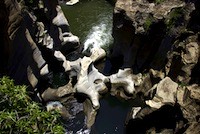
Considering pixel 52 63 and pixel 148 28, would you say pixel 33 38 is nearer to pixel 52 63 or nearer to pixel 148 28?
pixel 52 63

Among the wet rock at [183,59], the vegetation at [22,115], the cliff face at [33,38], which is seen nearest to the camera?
the vegetation at [22,115]

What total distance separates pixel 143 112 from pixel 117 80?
21.3 ft

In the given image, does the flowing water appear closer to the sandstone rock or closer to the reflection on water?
the reflection on water

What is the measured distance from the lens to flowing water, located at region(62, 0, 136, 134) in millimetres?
27562

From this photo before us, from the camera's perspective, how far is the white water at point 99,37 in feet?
119

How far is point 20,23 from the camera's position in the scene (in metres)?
22.8

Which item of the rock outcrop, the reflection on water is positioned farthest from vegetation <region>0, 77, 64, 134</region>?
the reflection on water

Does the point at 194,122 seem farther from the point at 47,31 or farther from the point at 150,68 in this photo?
the point at 47,31

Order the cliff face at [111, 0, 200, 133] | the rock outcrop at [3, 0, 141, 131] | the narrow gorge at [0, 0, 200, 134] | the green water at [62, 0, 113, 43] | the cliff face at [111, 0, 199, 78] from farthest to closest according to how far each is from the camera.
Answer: the green water at [62, 0, 113, 43]
the cliff face at [111, 0, 199, 78]
the cliff face at [111, 0, 200, 133]
the rock outcrop at [3, 0, 141, 131]
the narrow gorge at [0, 0, 200, 134]

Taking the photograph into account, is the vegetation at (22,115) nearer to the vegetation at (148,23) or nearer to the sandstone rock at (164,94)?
the sandstone rock at (164,94)

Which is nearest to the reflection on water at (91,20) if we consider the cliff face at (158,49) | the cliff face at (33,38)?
the cliff face at (33,38)

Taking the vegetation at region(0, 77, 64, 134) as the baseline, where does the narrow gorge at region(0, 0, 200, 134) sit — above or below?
below

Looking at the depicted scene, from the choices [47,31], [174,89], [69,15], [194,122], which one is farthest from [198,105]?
[69,15]

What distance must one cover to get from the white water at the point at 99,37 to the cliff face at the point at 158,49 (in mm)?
2698
